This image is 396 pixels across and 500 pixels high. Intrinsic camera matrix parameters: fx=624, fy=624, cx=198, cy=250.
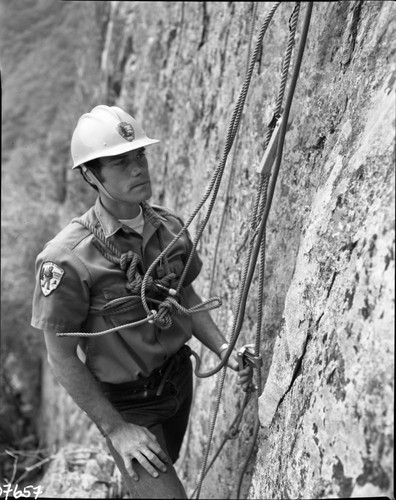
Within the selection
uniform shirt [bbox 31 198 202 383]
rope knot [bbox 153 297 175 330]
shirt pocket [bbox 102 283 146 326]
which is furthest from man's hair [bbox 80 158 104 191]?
rope knot [bbox 153 297 175 330]

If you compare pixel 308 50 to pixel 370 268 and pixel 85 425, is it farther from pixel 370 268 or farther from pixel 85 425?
pixel 85 425

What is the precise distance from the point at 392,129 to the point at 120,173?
1.19 meters

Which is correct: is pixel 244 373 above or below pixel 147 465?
above

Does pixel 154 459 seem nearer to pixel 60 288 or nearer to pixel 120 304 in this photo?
pixel 120 304

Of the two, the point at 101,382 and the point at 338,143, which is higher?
the point at 338,143

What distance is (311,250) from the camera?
244 centimetres

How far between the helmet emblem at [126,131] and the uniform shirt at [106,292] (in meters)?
0.32

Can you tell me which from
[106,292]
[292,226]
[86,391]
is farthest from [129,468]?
[292,226]

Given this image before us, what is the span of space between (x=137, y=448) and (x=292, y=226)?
1.26 metres

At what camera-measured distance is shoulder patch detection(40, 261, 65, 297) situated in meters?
2.55

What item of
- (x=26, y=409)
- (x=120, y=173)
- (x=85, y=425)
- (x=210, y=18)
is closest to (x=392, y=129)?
(x=120, y=173)

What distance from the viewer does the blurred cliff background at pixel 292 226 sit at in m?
1.87

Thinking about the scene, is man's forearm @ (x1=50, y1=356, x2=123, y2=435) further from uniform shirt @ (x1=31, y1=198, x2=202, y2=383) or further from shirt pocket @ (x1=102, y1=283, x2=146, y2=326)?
shirt pocket @ (x1=102, y1=283, x2=146, y2=326)

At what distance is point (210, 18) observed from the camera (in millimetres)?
5297
